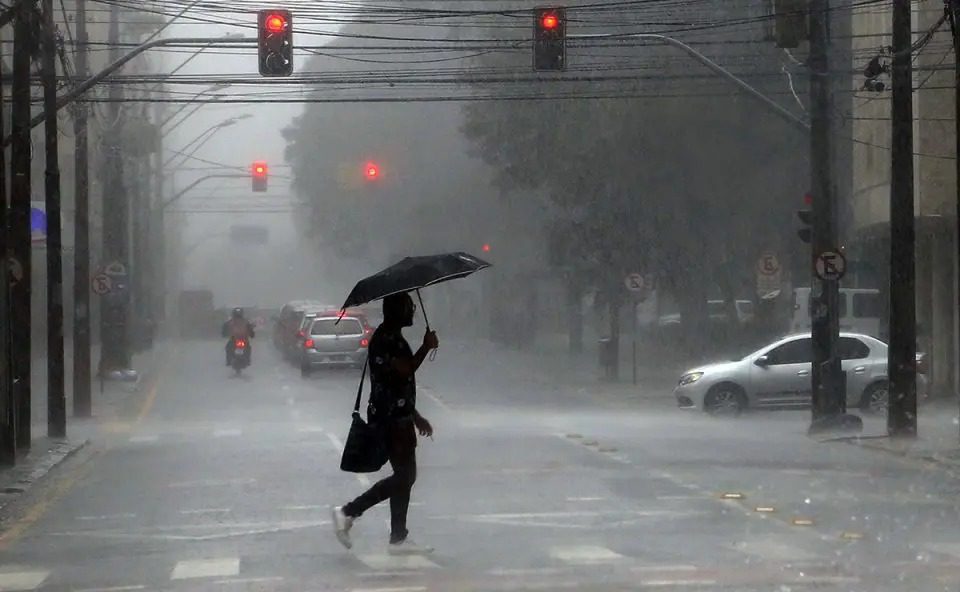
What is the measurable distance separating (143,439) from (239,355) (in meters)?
21.3

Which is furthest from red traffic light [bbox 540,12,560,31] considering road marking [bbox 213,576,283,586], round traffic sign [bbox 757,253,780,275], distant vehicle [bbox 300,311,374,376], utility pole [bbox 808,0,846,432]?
distant vehicle [bbox 300,311,374,376]

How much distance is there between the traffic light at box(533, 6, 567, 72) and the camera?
24.3 meters

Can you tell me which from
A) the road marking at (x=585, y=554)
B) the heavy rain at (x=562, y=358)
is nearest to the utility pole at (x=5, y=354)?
the heavy rain at (x=562, y=358)

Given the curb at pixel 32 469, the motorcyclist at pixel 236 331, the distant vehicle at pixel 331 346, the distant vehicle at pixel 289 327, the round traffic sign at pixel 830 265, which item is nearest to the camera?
the curb at pixel 32 469

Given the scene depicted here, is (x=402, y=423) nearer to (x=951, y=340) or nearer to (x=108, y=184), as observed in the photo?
(x=951, y=340)

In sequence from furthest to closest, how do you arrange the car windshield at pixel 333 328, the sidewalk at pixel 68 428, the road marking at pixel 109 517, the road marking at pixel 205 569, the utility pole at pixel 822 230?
the car windshield at pixel 333 328, the utility pole at pixel 822 230, the sidewalk at pixel 68 428, the road marking at pixel 109 517, the road marking at pixel 205 569

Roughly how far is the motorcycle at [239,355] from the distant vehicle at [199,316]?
43.4 metres

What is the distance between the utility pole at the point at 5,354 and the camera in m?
18.8

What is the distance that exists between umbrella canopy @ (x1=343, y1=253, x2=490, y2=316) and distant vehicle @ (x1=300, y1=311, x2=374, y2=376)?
32115 mm

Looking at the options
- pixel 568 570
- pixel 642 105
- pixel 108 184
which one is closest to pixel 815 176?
pixel 568 570

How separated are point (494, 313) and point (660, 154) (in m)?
29.0

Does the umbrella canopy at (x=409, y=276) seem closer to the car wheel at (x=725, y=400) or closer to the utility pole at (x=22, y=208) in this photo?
the utility pole at (x=22, y=208)

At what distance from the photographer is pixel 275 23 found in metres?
24.2

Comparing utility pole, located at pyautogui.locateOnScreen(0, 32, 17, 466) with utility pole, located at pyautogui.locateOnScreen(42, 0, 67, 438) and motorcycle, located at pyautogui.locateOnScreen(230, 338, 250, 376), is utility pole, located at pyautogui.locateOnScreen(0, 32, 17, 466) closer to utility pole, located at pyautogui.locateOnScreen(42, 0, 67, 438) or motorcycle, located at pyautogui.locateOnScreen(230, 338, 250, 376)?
utility pole, located at pyautogui.locateOnScreen(42, 0, 67, 438)
